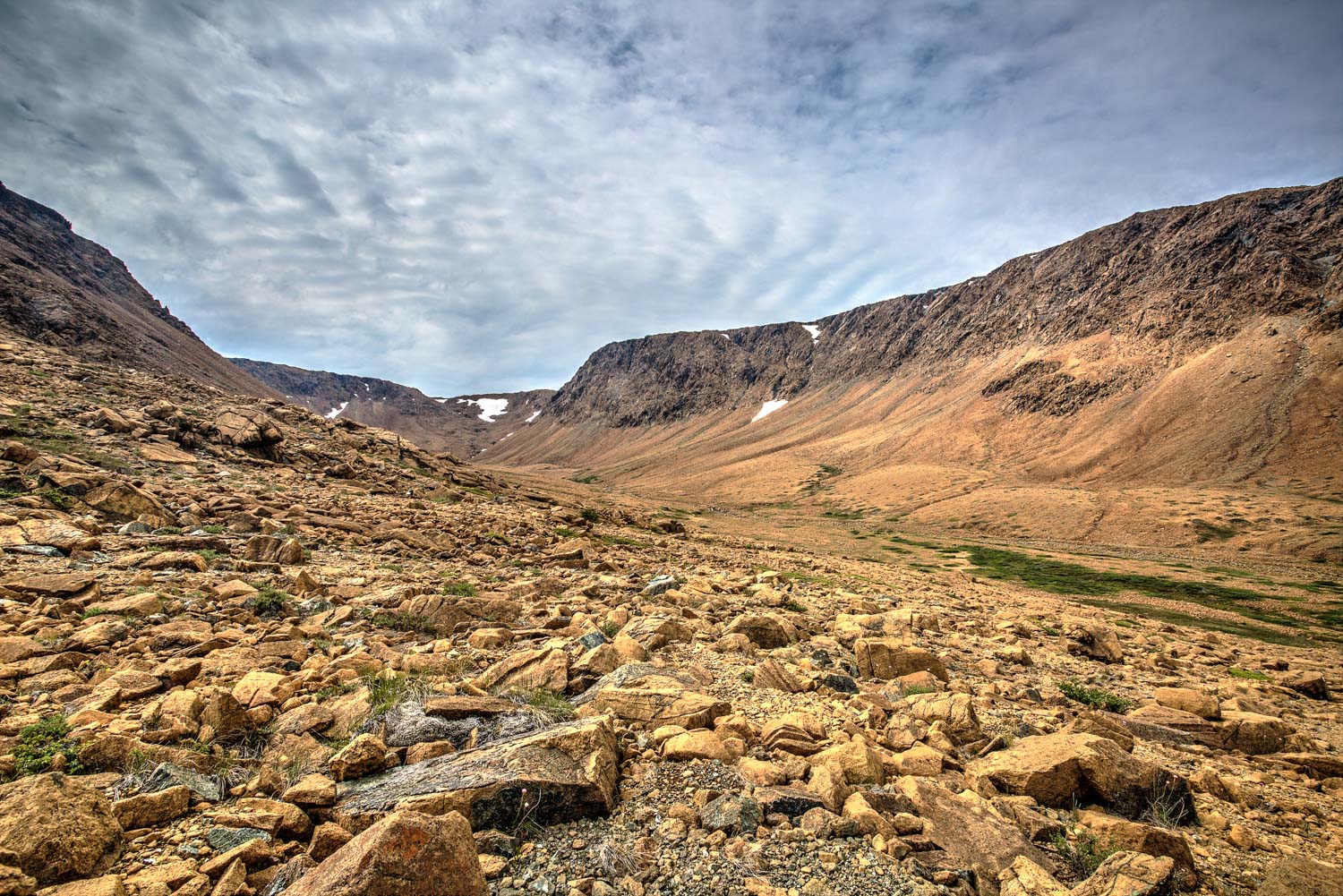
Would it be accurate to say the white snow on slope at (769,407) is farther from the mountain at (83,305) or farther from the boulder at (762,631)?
the boulder at (762,631)

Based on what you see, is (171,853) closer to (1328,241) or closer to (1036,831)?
(1036,831)

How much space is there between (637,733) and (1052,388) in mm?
116660

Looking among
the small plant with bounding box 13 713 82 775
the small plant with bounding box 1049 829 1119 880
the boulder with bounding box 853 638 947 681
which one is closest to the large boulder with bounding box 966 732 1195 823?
the small plant with bounding box 1049 829 1119 880

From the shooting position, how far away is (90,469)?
13312 millimetres

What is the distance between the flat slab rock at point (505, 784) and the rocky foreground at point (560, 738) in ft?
0.09

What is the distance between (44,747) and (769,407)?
7122 inches

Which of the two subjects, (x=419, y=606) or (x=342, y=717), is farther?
(x=419, y=606)

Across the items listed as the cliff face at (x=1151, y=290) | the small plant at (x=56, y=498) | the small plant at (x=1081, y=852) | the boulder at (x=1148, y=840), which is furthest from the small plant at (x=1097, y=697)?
the cliff face at (x=1151, y=290)

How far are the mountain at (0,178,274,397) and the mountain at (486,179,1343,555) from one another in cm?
8514

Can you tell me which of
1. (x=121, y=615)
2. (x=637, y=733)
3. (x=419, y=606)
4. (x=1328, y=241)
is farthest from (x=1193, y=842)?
(x=1328, y=241)

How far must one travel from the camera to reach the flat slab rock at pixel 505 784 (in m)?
4.20

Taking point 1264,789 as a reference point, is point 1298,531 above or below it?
below

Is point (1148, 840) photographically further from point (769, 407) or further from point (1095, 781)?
point (769, 407)

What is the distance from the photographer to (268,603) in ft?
28.4
